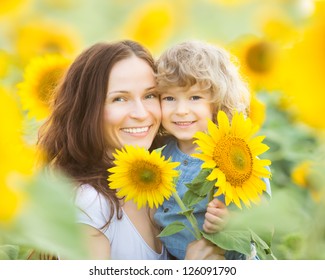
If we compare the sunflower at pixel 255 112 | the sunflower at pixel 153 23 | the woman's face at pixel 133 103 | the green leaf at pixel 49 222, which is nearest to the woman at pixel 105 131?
the woman's face at pixel 133 103

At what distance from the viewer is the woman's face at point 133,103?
3.17 ft

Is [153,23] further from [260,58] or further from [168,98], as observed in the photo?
[260,58]

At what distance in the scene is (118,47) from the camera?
38.0 inches

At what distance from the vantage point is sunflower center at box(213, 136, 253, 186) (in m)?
0.82

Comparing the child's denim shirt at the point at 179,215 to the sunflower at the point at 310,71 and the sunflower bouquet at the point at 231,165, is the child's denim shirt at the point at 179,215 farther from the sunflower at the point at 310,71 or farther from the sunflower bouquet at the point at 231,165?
the sunflower at the point at 310,71

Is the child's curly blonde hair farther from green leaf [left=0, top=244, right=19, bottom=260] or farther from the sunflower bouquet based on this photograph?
green leaf [left=0, top=244, right=19, bottom=260]

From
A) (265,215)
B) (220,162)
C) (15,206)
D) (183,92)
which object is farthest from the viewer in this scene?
(183,92)

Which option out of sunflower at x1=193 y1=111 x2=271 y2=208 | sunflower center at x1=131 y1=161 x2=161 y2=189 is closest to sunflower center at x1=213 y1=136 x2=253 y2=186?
sunflower at x1=193 y1=111 x2=271 y2=208

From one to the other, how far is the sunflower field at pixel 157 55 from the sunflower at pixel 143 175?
10 cm

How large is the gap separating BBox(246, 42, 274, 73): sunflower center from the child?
0.28 ft

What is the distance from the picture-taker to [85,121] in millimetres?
1005

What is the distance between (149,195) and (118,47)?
11.1 inches
